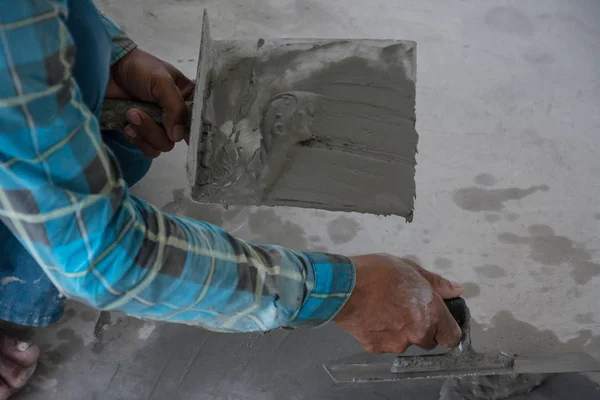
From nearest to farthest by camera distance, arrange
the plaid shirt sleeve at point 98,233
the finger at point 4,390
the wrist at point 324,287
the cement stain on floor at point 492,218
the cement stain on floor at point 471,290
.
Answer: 1. the plaid shirt sleeve at point 98,233
2. the wrist at point 324,287
3. the finger at point 4,390
4. the cement stain on floor at point 471,290
5. the cement stain on floor at point 492,218

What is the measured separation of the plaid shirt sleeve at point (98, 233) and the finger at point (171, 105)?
551 mm

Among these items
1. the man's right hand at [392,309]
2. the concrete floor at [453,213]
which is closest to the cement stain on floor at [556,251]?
the concrete floor at [453,213]

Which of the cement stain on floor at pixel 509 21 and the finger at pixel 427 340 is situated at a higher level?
the cement stain on floor at pixel 509 21

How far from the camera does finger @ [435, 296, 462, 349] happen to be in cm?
122

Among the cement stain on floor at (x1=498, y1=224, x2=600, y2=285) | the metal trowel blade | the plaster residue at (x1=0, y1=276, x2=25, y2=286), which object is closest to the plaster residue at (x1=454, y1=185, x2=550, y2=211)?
the cement stain on floor at (x1=498, y1=224, x2=600, y2=285)

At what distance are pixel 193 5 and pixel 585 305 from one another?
1911 mm

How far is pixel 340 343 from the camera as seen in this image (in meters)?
1.76

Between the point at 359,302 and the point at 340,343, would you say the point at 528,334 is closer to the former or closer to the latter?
the point at 340,343

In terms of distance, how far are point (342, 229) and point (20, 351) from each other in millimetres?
1051

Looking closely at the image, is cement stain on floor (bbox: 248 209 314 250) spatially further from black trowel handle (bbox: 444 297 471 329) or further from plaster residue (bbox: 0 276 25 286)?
plaster residue (bbox: 0 276 25 286)

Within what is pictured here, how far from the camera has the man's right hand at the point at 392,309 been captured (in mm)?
1176

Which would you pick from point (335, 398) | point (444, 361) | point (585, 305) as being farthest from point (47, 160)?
point (585, 305)

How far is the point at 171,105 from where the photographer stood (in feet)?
5.05

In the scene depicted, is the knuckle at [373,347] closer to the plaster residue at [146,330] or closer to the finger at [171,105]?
the finger at [171,105]
